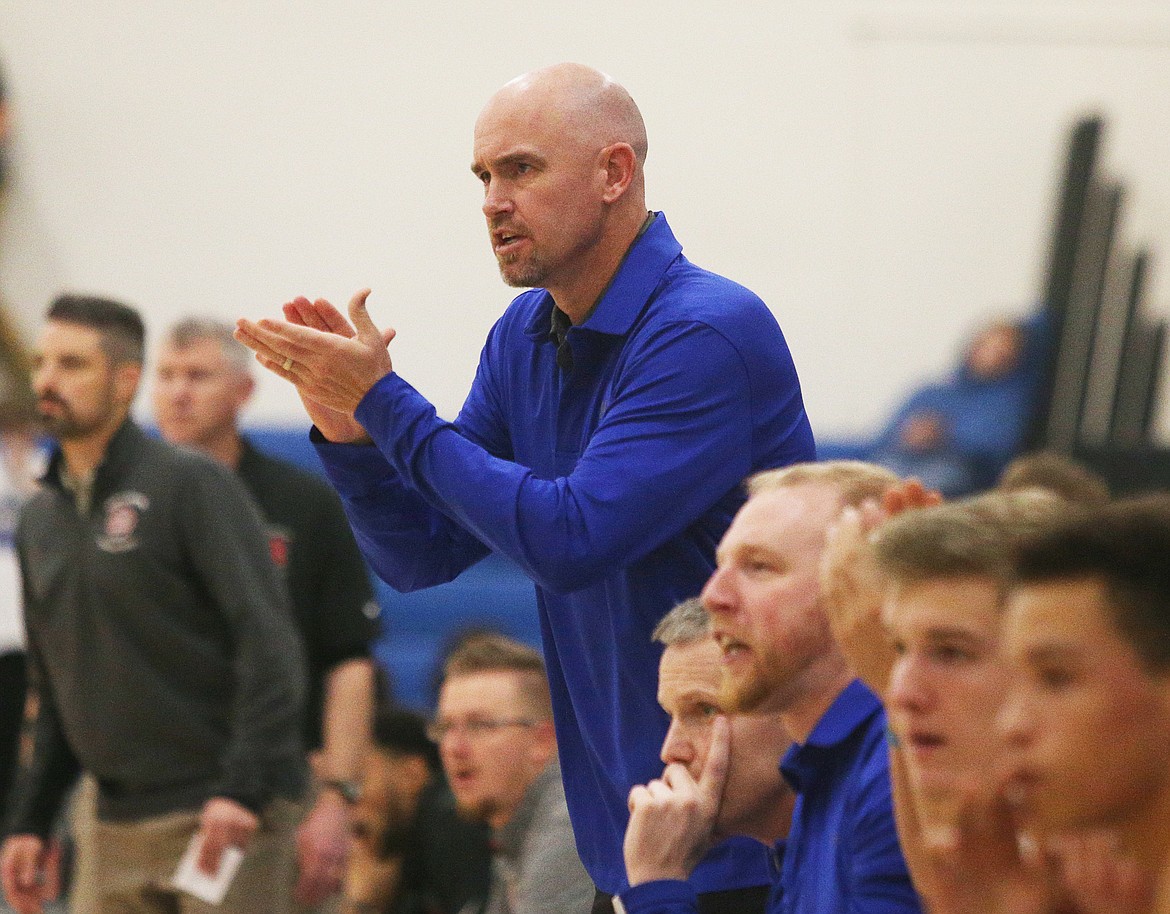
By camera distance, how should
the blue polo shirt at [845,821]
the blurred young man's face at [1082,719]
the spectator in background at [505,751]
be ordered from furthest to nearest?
1. the spectator in background at [505,751]
2. the blue polo shirt at [845,821]
3. the blurred young man's face at [1082,719]

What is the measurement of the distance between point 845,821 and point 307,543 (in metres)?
2.60

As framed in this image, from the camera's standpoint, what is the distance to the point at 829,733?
6.23 feet

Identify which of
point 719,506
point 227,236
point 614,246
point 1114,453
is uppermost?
point 614,246

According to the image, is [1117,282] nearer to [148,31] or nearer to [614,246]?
[148,31]

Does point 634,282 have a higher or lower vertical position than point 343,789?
higher

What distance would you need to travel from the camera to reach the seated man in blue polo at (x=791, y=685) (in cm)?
189

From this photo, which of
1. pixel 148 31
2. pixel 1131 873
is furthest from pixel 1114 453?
pixel 1131 873

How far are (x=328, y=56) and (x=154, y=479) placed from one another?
3935 millimetres

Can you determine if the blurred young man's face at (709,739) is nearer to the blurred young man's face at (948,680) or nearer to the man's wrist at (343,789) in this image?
the blurred young man's face at (948,680)

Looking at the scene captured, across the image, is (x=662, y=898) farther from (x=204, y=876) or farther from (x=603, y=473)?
(x=204, y=876)

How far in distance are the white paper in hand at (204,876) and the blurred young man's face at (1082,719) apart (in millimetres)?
2474

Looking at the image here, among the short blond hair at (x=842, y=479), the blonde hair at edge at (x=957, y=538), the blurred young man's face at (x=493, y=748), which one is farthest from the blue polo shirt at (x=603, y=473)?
the blurred young man's face at (x=493, y=748)

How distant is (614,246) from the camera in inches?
91.0

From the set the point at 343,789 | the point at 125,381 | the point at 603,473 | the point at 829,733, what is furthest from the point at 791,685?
the point at 125,381
